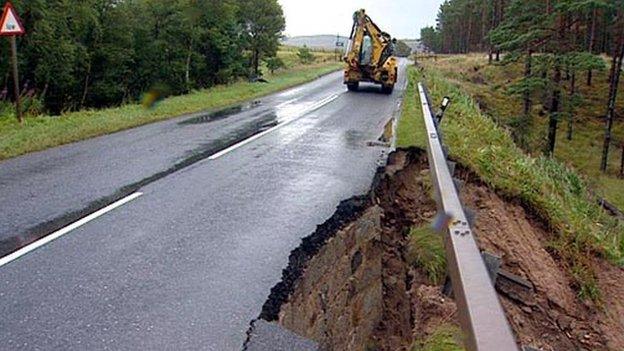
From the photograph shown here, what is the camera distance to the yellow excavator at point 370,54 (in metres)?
23.0

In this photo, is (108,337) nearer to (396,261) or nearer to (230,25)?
(396,261)

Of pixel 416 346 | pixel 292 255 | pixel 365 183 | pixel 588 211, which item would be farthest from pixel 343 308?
pixel 588 211

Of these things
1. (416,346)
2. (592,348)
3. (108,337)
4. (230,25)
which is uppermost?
(230,25)

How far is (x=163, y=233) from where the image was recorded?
218 inches

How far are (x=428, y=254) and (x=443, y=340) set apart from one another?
1.63 m

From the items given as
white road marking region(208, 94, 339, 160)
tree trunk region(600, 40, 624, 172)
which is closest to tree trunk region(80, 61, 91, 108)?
white road marking region(208, 94, 339, 160)

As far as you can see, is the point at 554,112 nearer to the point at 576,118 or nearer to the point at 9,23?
the point at 576,118

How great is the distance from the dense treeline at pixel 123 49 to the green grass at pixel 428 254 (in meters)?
24.0

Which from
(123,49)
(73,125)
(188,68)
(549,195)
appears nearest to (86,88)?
(123,49)

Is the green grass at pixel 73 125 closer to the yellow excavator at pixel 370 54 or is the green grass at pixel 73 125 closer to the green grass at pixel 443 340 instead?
the yellow excavator at pixel 370 54

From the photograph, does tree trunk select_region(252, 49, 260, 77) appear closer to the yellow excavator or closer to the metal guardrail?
the yellow excavator

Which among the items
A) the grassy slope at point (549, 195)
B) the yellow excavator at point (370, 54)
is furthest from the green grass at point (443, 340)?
the yellow excavator at point (370, 54)

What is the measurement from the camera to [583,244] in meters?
7.20

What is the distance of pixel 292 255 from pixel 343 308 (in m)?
0.73
